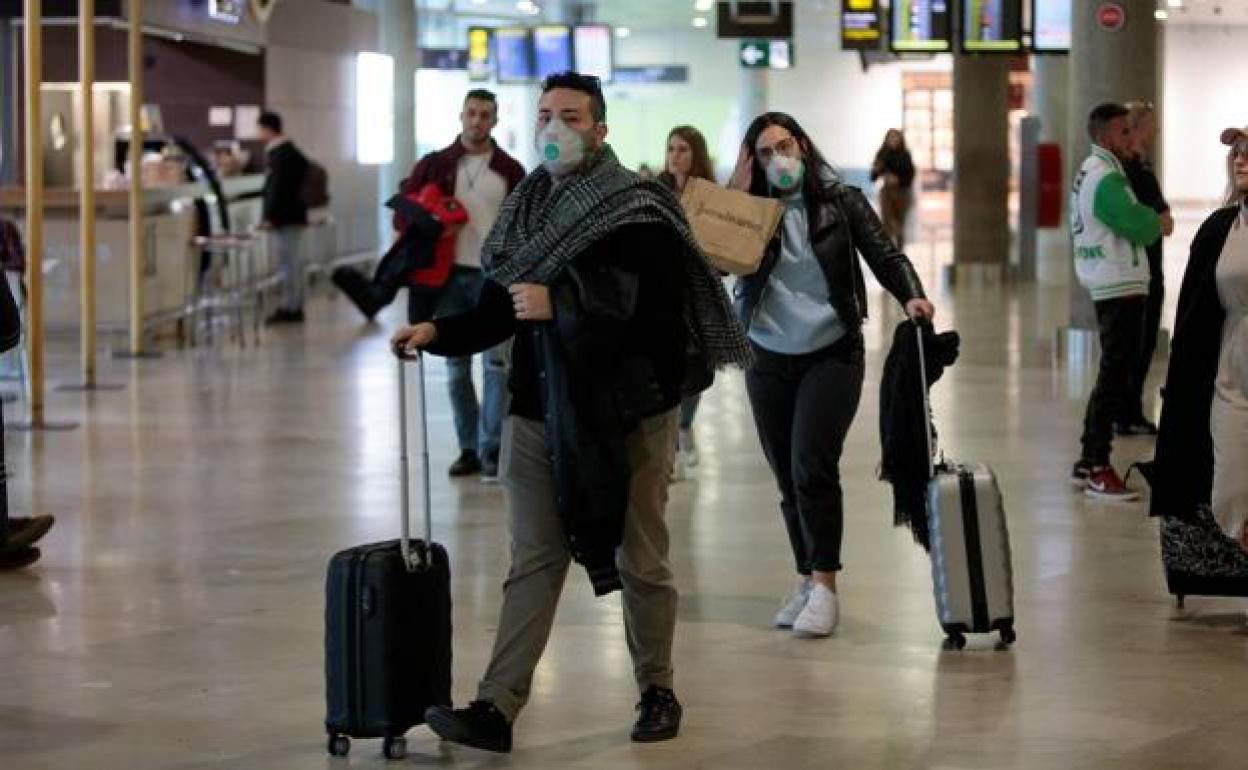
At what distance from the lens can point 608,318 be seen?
18.8 ft

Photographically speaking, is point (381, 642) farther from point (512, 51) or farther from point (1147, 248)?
point (512, 51)

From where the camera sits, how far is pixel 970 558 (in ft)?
23.3

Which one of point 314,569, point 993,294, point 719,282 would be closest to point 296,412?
point 314,569

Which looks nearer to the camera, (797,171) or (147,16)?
(797,171)

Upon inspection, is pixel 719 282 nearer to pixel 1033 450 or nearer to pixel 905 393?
pixel 905 393

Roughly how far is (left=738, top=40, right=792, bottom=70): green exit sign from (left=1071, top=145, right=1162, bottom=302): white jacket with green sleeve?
78.6 feet

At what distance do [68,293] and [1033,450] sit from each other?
30.3 ft

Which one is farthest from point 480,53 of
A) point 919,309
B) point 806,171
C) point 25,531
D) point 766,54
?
point 919,309

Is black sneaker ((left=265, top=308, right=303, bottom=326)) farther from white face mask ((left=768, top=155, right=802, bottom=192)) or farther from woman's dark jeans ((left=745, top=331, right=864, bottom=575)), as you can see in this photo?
white face mask ((left=768, top=155, right=802, bottom=192))

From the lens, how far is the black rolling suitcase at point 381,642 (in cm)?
580

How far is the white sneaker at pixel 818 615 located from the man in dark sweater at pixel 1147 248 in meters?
4.24

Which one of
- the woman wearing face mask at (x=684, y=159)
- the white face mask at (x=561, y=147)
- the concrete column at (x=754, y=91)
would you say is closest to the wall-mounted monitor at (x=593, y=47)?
the concrete column at (x=754, y=91)

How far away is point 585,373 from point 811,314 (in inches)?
66.1

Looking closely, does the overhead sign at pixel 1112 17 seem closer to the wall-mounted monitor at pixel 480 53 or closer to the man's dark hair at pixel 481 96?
the man's dark hair at pixel 481 96
